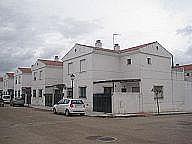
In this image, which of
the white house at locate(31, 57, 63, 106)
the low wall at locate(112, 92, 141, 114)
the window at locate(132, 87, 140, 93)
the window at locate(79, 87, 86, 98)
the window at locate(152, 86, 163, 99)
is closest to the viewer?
the low wall at locate(112, 92, 141, 114)

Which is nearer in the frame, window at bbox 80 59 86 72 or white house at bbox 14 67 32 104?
window at bbox 80 59 86 72

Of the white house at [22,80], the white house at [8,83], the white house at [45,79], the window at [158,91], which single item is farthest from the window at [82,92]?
the white house at [8,83]

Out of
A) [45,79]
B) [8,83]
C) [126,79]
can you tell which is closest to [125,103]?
[126,79]

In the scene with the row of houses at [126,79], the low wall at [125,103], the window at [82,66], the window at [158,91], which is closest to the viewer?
A: the low wall at [125,103]

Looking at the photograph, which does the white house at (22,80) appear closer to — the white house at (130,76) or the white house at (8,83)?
the white house at (8,83)

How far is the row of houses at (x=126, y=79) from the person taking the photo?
94.7 ft

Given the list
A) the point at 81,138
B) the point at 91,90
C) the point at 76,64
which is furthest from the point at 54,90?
the point at 81,138

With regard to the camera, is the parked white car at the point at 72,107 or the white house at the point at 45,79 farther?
the white house at the point at 45,79

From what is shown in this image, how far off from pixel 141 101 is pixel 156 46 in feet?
24.0

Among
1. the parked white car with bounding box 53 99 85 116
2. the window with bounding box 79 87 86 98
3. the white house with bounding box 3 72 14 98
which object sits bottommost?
the parked white car with bounding box 53 99 85 116

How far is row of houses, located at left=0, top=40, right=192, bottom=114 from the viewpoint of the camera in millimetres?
28859

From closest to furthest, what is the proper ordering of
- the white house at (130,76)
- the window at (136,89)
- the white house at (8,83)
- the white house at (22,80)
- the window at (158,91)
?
the white house at (130,76) < the window at (136,89) < the window at (158,91) < the white house at (22,80) < the white house at (8,83)

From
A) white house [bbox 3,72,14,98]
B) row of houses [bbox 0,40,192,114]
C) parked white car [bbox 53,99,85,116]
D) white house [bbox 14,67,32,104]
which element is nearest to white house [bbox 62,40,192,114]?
row of houses [bbox 0,40,192,114]

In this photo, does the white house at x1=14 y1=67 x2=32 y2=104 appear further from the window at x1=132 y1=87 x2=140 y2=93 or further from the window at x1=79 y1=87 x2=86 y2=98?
the window at x1=132 y1=87 x2=140 y2=93
